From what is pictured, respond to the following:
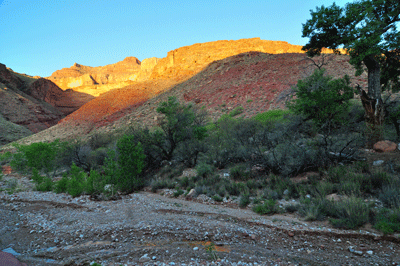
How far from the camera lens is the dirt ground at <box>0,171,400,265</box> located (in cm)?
374

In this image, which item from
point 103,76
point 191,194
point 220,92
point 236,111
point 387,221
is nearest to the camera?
point 387,221

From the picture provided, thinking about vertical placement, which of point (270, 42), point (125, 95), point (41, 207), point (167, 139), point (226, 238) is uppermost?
point (270, 42)

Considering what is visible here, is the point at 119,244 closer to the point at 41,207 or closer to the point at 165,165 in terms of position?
the point at 41,207

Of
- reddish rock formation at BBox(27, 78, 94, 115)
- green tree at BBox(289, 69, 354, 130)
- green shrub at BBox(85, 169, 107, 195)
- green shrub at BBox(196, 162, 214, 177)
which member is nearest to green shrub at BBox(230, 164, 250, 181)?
green shrub at BBox(196, 162, 214, 177)

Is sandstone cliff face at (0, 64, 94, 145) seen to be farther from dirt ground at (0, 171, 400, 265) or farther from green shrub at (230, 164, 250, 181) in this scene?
green shrub at (230, 164, 250, 181)

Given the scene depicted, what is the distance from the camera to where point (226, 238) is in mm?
4520

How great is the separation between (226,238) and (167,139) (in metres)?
9.49

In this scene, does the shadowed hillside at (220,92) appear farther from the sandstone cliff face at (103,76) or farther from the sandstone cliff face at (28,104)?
the sandstone cliff face at (103,76)

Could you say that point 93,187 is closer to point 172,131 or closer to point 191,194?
point 191,194

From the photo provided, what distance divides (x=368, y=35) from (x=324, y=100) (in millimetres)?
3350

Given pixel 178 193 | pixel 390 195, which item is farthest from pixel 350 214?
pixel 178 193

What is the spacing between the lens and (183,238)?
15.3 feet

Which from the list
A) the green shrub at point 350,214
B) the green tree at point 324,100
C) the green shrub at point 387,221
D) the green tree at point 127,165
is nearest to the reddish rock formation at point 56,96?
the green tree at point 127,165

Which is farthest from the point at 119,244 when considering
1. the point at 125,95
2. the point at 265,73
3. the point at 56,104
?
the point at 56,104
